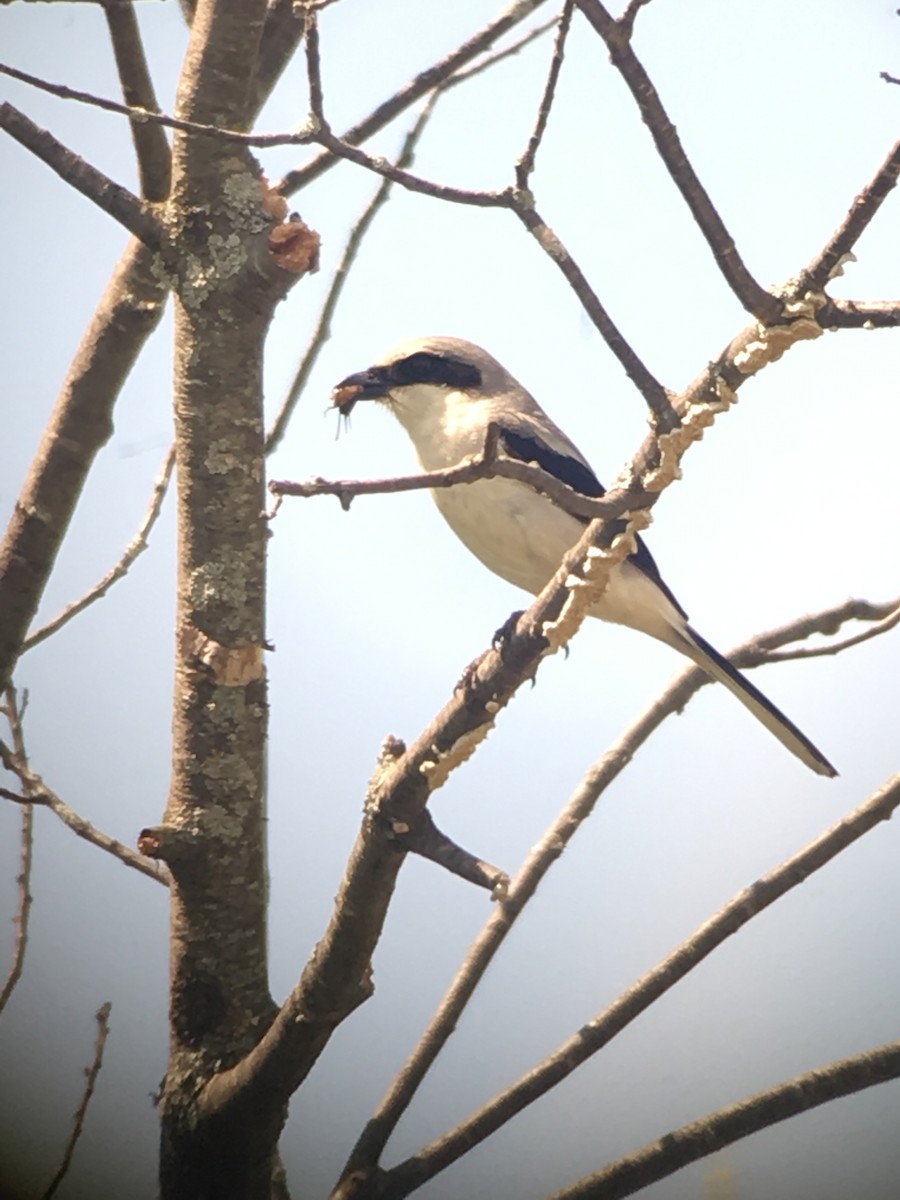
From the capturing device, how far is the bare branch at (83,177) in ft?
5.28

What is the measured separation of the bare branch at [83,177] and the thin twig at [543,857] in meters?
1.15

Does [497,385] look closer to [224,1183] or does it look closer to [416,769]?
[416,769]

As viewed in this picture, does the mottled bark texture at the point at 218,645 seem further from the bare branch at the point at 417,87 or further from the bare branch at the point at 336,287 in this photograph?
the bare branch at the point at 336,287

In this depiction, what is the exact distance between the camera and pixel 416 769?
158 centimetres

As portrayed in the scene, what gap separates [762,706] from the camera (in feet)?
8.00

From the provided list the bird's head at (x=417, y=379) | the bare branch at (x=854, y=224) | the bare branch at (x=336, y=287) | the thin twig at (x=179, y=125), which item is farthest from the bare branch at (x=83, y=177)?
the bare branch at (x=854, y=224)

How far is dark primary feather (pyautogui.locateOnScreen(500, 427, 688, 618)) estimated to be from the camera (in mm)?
2484

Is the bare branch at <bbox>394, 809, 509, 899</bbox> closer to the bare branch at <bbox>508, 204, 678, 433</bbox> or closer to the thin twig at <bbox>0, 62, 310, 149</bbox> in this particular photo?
the bare branch at <bbox>508, 204, 678, 433</bbox>

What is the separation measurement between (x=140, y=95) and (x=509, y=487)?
0.96 metres

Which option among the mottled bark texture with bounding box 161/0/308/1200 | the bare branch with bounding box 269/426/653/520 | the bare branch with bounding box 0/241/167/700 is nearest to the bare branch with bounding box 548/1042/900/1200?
the mottled bark texture with bounding box 161/0/308/1200

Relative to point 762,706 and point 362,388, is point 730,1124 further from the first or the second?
point 362,388

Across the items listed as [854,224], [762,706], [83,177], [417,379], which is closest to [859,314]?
[854,224]

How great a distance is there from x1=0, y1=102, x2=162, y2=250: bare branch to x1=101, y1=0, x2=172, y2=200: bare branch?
0.32 meters

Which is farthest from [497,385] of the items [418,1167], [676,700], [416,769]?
[418,1167]
